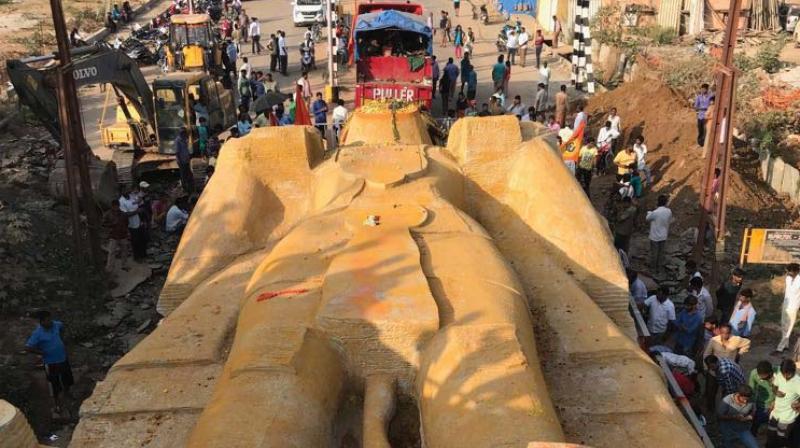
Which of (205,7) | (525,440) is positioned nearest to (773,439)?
(525,440)

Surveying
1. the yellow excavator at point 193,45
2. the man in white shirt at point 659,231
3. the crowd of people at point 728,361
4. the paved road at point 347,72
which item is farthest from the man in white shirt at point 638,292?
the yellow excavator at point 193,45

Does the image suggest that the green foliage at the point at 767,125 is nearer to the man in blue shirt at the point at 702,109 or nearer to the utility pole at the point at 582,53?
the man in blue shirt at the point at 702,109

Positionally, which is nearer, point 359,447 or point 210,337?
point 359,447

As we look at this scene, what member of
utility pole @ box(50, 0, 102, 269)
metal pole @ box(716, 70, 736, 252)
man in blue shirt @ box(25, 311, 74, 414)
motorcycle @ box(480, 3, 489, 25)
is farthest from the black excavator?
motorcycle @ box(480, 3, 489, 25)

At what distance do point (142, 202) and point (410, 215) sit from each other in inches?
244

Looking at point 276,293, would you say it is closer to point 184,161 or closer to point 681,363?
point 681,363

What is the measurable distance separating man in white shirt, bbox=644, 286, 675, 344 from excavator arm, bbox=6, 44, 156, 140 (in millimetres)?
8305

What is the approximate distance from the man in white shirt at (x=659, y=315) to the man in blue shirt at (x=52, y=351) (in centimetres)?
605

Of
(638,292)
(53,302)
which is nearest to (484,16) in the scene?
(638,292)

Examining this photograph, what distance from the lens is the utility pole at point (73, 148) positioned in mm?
10375

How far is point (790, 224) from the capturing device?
11609 mm

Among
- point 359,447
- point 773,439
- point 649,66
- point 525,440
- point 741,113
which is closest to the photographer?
point 525,440

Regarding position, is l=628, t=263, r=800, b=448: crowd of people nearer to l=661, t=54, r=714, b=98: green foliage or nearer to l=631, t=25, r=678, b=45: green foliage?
l=661, t=54, r=714, b=98: green foliage

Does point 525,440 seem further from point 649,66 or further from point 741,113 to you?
point 649,66
